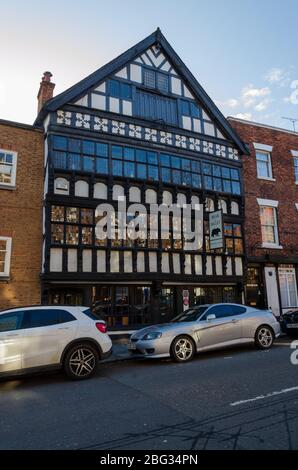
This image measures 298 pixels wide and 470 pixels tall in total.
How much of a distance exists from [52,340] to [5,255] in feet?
19.9

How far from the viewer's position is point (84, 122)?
46.3 ft

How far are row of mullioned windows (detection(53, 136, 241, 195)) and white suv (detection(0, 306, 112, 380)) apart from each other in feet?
22.8

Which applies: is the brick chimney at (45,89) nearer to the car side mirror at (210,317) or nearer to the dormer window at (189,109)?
the dormer window at (189,109)

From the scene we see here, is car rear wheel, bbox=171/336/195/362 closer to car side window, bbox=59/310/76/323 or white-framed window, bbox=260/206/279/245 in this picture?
car side window, bbox=59/310/76/323

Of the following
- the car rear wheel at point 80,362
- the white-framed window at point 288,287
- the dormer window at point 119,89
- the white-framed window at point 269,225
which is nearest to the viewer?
the car rear wheel at point 80,362

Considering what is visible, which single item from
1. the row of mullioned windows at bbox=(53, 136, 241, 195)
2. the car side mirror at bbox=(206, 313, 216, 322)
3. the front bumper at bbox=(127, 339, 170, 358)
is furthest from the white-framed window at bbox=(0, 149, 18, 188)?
the car side mirror at bbox=(206, 313, 216, 322)

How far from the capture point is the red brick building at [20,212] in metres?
12.5

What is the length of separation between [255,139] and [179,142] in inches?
207

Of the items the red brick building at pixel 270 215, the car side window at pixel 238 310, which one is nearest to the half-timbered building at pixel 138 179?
the red brick building at pixel 270 215

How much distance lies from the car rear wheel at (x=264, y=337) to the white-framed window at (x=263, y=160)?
10.3 meters

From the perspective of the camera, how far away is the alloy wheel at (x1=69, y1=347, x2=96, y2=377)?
7.65m
